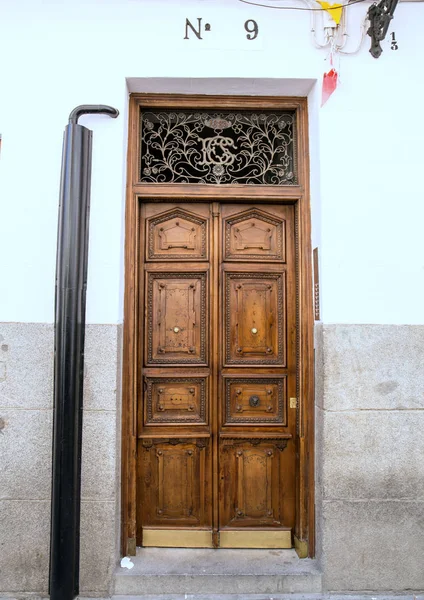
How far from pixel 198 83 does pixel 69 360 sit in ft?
8.58

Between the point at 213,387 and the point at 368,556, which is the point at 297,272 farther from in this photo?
the point at 368,556

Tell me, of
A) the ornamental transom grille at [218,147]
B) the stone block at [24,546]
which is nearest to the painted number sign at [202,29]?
the ornamental transom grille at [218,147]

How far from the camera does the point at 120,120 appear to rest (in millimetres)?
3881

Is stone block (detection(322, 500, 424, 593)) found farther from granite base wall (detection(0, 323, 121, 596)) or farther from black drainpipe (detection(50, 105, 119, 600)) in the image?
black drainpipe (detection(50, 105, 119, 600))

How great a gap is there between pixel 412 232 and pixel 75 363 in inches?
118

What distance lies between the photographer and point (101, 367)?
3746 millimetres

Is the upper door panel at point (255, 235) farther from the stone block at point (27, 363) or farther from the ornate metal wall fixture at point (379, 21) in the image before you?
the stone block at point (27, 363)

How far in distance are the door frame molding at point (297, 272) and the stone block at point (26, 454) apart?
638 mm

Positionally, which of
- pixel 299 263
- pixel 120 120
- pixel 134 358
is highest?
pixel 120 120

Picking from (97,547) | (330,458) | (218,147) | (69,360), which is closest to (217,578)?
(97,547)

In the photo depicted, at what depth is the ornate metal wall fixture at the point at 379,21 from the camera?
365 cm

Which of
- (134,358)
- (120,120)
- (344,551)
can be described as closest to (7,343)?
(134,358)

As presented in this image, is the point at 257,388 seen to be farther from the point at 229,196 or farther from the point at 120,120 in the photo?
the point at 120,120

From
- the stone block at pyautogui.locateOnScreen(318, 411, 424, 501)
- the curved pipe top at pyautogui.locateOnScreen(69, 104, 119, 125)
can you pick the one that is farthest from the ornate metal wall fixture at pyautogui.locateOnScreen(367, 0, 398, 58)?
the stone block at pyautogui.locateOnScreen(318, 411, 424, 501)
